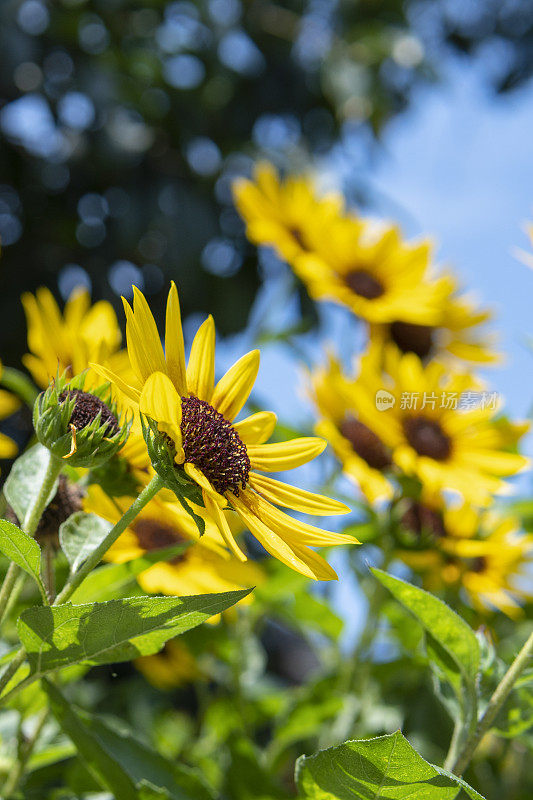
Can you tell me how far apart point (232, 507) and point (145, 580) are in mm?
221

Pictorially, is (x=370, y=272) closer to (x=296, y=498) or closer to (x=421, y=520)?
(x=421, y=520)

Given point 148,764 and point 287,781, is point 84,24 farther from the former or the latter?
point 148,764

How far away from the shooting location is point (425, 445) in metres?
0.72

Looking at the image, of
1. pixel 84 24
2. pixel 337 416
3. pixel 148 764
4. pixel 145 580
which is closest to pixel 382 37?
pixel 84 24

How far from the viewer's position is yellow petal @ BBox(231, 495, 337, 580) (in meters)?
0.32

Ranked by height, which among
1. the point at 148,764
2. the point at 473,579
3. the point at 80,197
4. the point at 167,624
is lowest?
the point at 80,197

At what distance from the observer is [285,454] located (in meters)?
0.42

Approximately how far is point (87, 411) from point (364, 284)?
629 mm

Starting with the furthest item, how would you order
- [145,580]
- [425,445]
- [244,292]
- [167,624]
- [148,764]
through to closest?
1. [244,292]
2. [425,445]
3. [145,580]
4. [148,764]
5. [167,624]

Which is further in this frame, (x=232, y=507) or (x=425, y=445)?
(x=425, y=445)

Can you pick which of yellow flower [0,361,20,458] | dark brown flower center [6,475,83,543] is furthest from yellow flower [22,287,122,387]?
Answer: dark brown flower center [6,475,83,543]

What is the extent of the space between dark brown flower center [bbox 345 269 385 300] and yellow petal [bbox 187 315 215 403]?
0.55 metres

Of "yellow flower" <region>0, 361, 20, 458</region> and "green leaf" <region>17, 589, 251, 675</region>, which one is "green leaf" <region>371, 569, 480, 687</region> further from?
"yellow flower" <region>0, 361, 20, 458</region>
